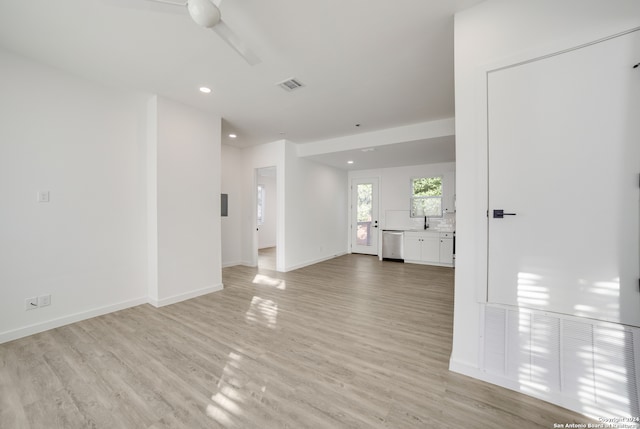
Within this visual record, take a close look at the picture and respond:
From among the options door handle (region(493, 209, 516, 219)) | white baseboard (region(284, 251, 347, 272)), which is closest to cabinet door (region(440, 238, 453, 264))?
white baseboard (region(284, 251, 347, 272))

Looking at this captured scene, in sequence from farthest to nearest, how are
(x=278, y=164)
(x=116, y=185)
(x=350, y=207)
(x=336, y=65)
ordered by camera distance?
(x=350, y=207)
(x=278, y=164)
(x=116, y=185)
(x=336, y=65)

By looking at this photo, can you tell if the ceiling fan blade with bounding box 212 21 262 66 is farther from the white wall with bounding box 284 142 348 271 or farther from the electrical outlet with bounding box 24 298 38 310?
the white wall with bounding box 284 142 348 271

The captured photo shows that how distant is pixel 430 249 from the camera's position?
623cm

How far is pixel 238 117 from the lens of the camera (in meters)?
4.07

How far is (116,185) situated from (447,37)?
13.5ft

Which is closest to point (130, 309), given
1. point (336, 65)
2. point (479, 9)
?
point (336, 65)

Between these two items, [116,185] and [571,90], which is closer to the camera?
[571,90]

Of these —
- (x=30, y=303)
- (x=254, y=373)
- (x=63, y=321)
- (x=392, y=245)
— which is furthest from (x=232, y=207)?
(x=254, y=373)

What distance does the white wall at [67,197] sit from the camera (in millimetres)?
2502

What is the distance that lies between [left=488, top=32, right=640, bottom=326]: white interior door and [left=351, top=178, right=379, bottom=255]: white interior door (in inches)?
226

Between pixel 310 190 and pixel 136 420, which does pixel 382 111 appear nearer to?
pixel 310 190

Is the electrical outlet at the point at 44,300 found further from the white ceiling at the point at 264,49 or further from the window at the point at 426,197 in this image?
the window at the point at 426,197

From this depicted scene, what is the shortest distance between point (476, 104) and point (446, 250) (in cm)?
485

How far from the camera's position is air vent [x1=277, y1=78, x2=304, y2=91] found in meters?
2.96
